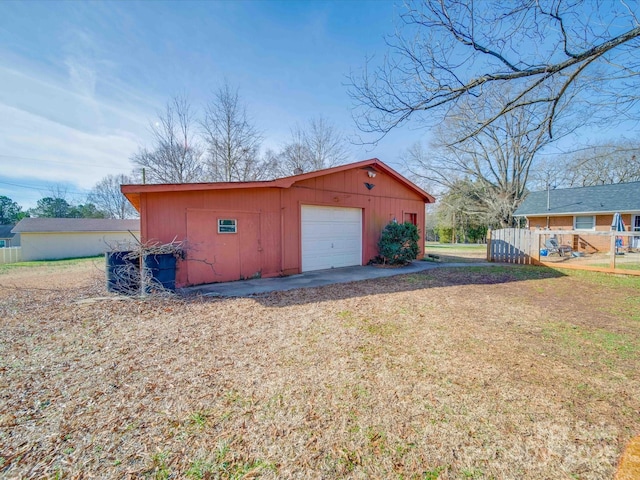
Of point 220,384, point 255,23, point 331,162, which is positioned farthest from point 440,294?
point 331,162

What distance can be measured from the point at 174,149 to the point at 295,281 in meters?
17.6

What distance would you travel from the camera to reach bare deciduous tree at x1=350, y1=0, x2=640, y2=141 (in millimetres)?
3471

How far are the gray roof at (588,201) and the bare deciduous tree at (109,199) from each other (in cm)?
4745

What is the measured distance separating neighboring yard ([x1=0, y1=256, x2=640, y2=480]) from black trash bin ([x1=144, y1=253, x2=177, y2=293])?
1.05 metres

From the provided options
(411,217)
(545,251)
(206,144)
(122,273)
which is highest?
(206,144)

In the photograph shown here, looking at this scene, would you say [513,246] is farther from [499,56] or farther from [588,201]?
[588,201]

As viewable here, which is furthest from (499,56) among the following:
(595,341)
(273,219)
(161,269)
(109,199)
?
(109,199)

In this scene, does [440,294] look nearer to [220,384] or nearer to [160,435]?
[220,384]

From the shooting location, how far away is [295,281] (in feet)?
24.8

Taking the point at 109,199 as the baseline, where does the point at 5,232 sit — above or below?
below

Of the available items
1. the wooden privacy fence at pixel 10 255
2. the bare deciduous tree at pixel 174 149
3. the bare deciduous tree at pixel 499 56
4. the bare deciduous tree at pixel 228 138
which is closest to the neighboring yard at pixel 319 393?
the bare deciduous tree at pixel 499 56

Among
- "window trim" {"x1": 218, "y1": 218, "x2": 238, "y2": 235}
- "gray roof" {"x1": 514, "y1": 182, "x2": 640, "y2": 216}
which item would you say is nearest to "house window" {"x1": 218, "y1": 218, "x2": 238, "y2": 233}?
"window trim" {"x1": 218, "y1": 218, "x2": 238, "y2": 235}

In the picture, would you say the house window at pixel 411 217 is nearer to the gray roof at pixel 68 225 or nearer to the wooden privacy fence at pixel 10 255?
the gray roof at pixel 68 225

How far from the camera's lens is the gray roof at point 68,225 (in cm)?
1994
